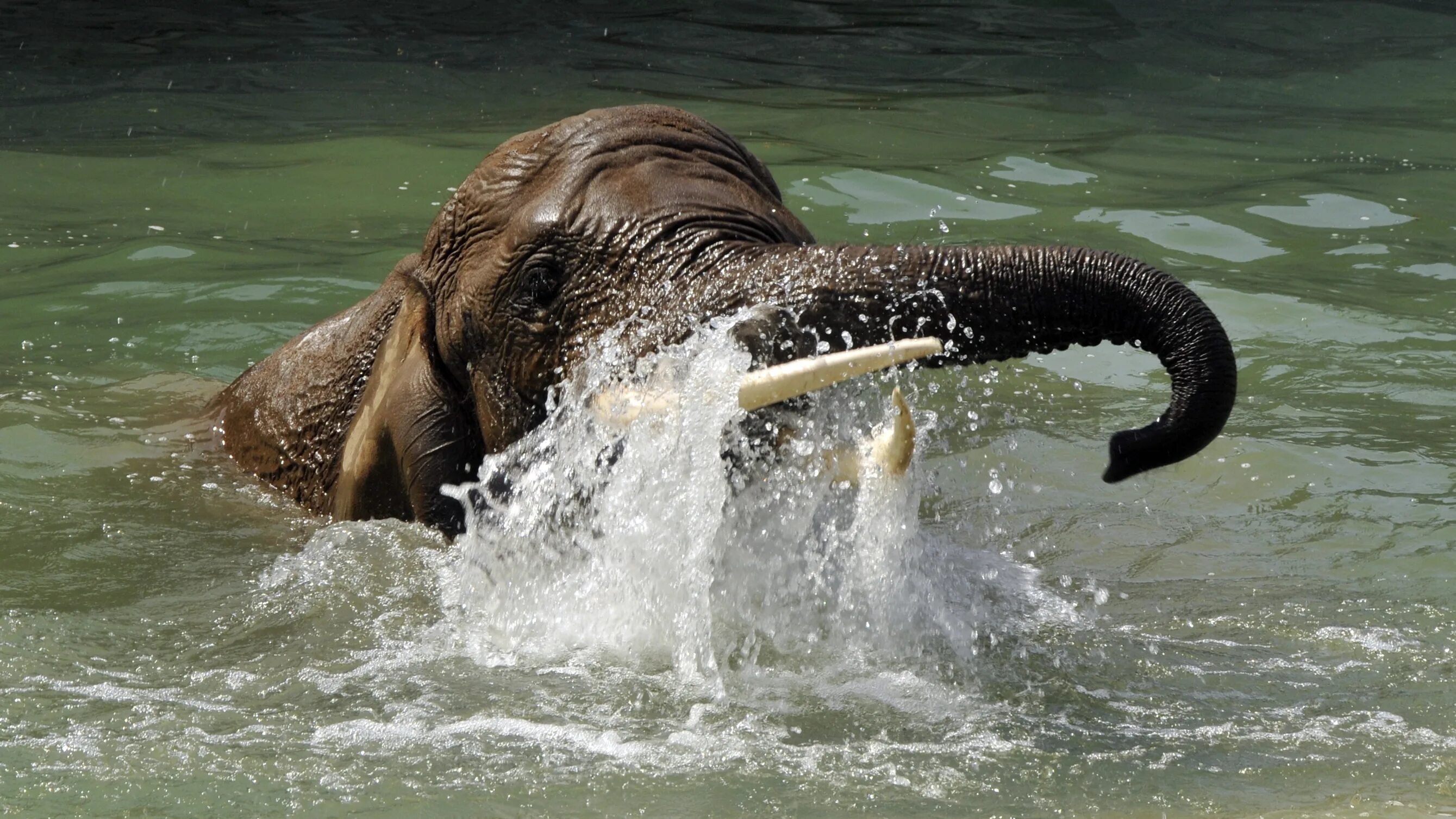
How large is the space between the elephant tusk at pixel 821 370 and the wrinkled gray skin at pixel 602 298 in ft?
0.49

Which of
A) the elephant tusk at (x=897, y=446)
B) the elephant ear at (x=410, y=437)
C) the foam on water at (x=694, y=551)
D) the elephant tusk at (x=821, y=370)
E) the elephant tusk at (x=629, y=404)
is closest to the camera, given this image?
the elephant tusk at (x=821, y=370)

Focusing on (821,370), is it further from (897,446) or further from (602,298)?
(602,298)

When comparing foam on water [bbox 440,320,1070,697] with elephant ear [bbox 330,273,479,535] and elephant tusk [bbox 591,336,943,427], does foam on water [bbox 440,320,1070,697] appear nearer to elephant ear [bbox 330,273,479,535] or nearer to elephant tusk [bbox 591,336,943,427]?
elephant ear [bbox 330,273,479,535]

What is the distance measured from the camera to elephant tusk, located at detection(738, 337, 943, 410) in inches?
165

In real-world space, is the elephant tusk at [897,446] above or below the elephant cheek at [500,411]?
above

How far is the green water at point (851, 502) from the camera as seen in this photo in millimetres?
4285

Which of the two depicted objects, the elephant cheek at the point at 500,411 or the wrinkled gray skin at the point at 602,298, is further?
the elephant cheek at the point at 500,411

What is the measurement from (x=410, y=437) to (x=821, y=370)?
5.20 ft

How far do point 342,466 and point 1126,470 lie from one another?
8.38ft

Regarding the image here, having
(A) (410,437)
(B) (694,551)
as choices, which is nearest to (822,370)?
(B) (694,551)

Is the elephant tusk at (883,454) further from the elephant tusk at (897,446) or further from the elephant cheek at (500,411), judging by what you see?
the elephant cheek at (500,411)

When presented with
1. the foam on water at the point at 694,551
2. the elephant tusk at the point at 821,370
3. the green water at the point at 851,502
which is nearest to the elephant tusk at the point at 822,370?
the elephant tusk at the point at 821,370

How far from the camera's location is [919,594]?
5.27 meters

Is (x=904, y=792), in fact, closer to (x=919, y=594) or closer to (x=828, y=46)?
(x=919, y=594)
